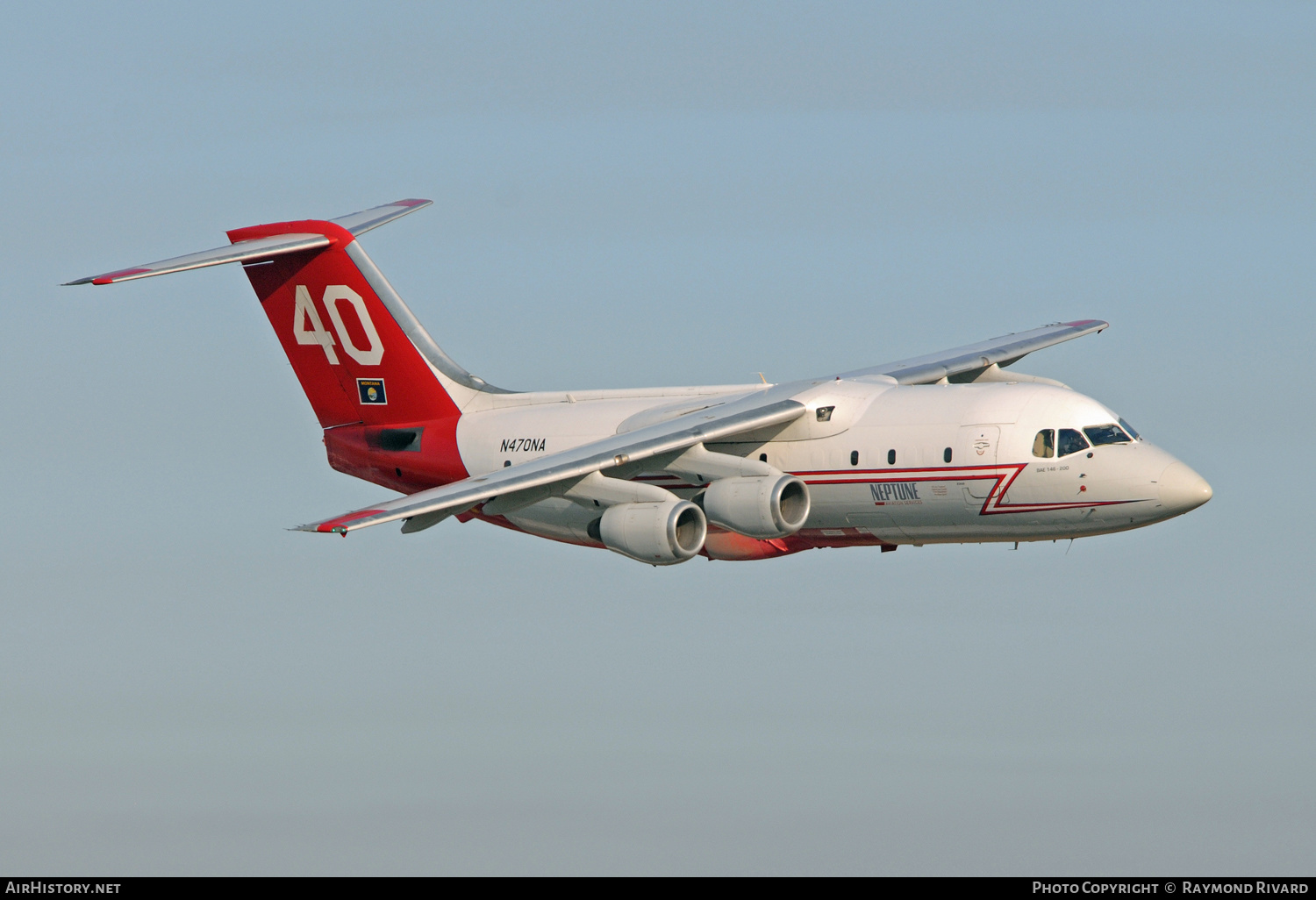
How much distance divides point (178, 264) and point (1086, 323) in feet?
44.8

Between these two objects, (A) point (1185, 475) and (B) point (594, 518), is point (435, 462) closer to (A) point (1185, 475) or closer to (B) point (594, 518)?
(B) point (594, 518)

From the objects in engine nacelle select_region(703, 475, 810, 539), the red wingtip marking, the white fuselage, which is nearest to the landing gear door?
the white fuselage

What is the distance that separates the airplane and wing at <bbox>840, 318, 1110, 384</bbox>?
0.23ft

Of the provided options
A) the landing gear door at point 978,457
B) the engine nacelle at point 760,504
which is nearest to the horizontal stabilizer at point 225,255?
the engine nacelle at point 760,504

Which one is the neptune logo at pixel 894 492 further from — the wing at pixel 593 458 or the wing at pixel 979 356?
the wing at pixel 979 356

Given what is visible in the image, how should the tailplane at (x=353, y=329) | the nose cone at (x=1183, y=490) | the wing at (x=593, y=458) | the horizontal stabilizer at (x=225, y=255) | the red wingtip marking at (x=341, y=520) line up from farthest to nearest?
the tailplane at (x=353, y=329), the horizontal stabilizer at (x=225, y=255), the nose cone at (x=1183, y=490), the wing at (x=593, y=458), the red wingtip marking at (x=341, y=520)

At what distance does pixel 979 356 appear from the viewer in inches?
1063

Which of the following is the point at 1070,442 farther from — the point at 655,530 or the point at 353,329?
the point at 353,329

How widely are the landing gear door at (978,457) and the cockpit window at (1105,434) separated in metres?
1.09

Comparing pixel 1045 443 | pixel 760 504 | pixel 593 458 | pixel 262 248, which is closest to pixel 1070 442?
pixel 1045 443

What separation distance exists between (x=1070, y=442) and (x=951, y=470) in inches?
56.8

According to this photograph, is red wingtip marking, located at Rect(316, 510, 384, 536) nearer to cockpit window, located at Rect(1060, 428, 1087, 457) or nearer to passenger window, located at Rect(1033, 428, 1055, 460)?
passenger window, located at Rect(1033, 428, 1055, 460)

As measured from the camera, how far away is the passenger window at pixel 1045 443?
74.3 feet

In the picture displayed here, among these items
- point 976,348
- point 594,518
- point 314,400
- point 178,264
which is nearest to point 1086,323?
point 976,348
